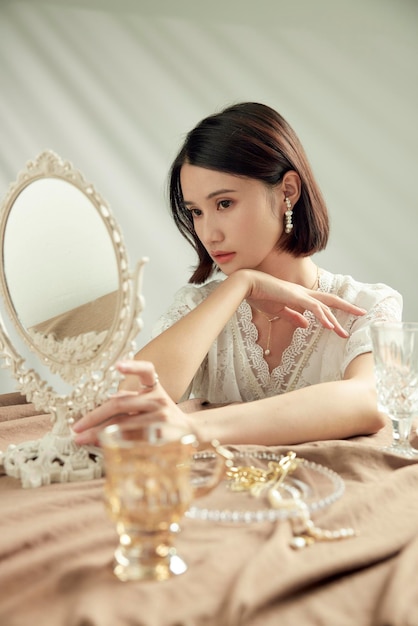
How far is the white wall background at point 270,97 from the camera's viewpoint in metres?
3.25

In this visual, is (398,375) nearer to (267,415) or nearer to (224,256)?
(267,415)

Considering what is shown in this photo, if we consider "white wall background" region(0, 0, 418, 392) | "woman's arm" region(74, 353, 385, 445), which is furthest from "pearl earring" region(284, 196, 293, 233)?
"white wall background" region(0, 0, 418, 392)

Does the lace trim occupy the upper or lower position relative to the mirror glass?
lower

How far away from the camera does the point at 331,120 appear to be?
3.35m

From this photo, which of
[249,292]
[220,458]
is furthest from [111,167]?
[220,458]

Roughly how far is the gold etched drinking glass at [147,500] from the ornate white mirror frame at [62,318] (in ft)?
1.32

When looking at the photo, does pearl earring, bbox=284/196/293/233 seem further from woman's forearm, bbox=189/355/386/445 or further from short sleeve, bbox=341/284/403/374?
woman's forearm, bbox=189/355/386/445

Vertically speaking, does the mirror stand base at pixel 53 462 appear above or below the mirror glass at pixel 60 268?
below

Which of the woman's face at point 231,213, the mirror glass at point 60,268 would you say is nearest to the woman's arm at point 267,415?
the mirror glass at point 60,268

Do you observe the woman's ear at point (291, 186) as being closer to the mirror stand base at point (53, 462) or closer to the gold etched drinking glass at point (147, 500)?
the mirror stand base at point (53, 462)

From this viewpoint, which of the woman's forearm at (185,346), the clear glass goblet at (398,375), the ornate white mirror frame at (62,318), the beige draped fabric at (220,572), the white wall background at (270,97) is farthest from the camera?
the white wall background at (270,97)

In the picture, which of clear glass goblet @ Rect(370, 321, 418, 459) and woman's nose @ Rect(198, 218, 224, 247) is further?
woman's nose @ Rect(198, 218, 224, 247)

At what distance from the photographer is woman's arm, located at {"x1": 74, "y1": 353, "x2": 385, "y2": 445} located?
1318mm

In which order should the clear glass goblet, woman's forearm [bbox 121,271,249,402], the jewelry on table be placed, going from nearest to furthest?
the jewelry on table
the clear glass goblet
woman's forearm [bbox 121,271,249,402]
